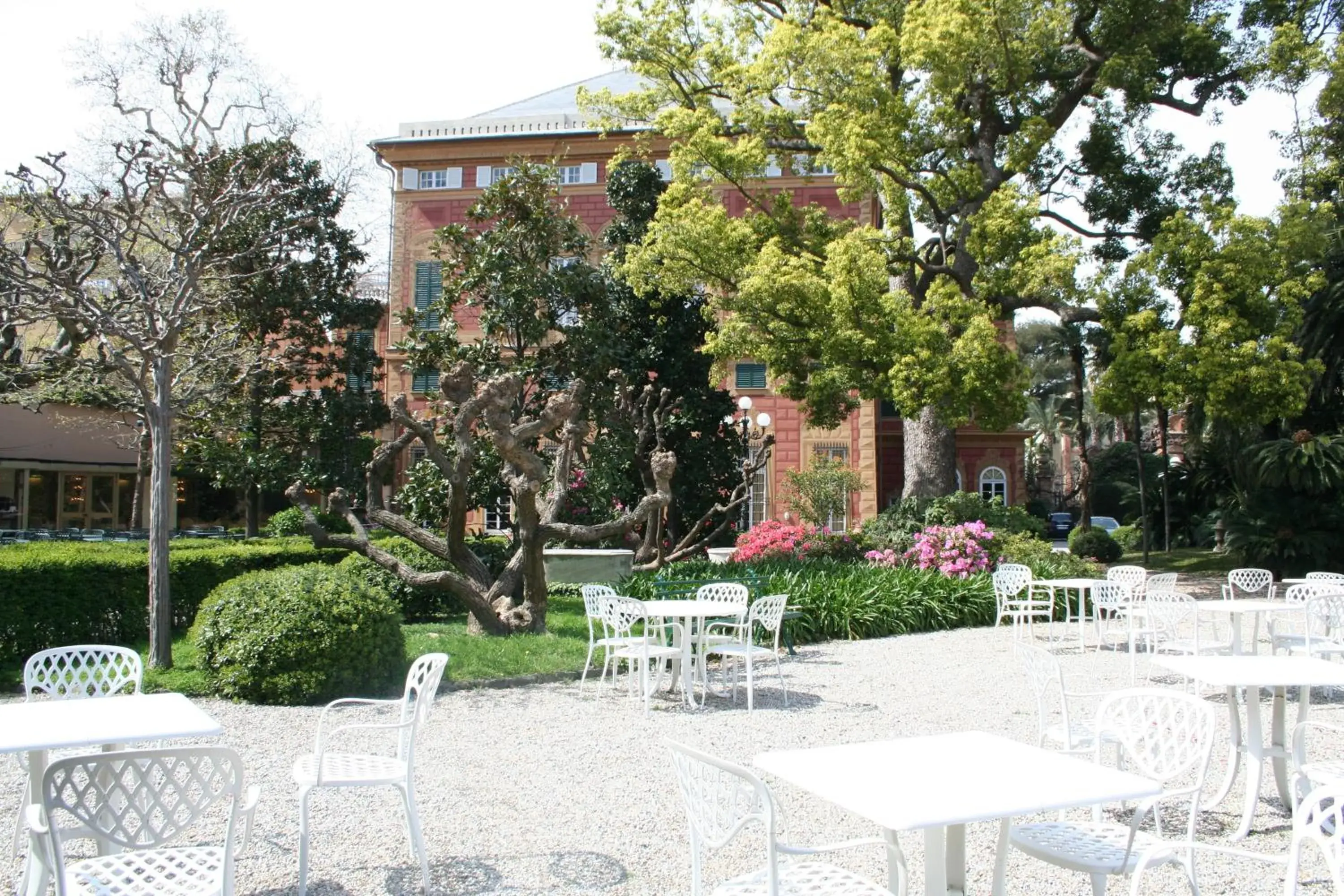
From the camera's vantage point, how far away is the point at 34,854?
3662 mm

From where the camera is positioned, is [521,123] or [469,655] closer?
[469,655]

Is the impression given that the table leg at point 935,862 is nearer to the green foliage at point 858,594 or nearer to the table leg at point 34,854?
the table leg at point 34,854

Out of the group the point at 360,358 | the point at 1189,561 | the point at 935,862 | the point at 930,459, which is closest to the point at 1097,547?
the point at 1189,561

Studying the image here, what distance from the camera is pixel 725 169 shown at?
62.7 feet

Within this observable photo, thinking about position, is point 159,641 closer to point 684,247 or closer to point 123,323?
point 123,323

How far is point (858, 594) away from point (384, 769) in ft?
31.3

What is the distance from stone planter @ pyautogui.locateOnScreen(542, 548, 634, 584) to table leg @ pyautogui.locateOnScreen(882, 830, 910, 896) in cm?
1241

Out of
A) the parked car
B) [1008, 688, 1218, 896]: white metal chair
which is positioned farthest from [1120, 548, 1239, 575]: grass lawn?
[1008, 688, 1218, 896]: white metal chair

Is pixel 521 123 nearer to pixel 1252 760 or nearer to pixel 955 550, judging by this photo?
pixel 955 550

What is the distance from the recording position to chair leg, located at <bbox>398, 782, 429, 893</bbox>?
14.0 ft

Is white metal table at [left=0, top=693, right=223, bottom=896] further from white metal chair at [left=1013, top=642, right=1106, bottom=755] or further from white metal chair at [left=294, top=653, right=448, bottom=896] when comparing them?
white metal chair at [left=1013, top=642, right=1106, bottom=755]

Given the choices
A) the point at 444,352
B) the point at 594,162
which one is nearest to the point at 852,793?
the point at 444,352

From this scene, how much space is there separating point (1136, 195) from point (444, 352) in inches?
529

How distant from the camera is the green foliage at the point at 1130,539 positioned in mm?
31797
